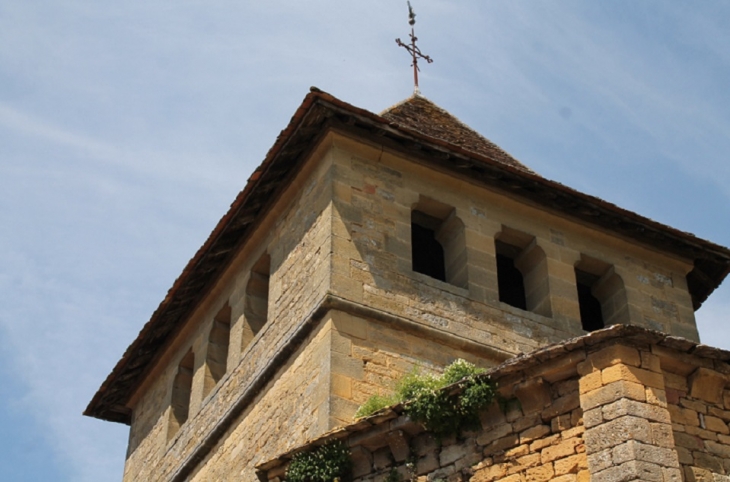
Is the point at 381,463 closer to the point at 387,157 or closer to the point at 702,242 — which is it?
the point at 387,157

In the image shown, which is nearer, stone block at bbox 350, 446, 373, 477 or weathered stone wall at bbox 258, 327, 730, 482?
weathered stone wall at bbox 258, 327, 730, 482

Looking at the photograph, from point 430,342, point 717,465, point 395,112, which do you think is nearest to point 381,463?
point 717,465

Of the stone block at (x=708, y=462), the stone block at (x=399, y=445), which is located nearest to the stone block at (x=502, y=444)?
the stone block at (x=399, y=445)

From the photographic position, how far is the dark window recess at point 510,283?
15195 mm

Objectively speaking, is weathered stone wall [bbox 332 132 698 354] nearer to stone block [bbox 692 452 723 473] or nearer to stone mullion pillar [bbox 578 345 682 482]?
stone mullion pillar [bbox 578 345 682 482]

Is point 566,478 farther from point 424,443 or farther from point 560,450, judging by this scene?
point 424,443

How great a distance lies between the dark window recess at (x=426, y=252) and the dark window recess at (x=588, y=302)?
1839 mm

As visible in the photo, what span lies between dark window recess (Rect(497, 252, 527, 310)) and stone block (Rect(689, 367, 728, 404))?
20.0 ft

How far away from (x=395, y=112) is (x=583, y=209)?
111 inches

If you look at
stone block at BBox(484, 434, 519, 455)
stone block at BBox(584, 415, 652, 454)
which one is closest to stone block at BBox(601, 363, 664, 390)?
stone block at BBox(584, 415, 652, 454)

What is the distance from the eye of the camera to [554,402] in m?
9.01

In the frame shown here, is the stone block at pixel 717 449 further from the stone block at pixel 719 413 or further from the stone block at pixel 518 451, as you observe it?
the stone block at pixel 518 451

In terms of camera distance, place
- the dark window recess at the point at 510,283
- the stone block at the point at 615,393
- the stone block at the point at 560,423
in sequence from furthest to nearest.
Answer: the dark window recess at the point at 510,283
the stone block at the point at 560,423
the stone block at the point at 615,393

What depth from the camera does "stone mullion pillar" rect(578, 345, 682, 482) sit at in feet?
27.3
